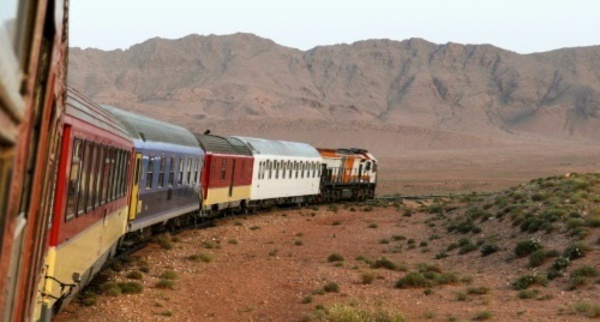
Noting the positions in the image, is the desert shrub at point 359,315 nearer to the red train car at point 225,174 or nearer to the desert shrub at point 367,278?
the desert shrub at point 367,278

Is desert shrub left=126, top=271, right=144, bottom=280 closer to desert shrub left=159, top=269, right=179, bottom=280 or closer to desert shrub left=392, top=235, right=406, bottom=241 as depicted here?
desert shrub left=159, top=269, right=179, bottom=280

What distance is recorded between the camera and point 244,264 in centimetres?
2394

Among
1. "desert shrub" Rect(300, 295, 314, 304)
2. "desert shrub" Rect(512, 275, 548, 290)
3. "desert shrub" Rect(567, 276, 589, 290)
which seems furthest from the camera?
"desert shrub" Rect(512, 275, 548, 290)

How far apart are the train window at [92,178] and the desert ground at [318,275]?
3166 mm

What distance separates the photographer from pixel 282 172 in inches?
1687

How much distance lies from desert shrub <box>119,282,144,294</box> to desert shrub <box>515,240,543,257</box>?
12.0 meters

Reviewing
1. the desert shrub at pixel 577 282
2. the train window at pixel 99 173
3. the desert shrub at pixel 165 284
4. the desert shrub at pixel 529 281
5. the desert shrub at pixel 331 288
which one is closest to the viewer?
the train window at pixel 99 173

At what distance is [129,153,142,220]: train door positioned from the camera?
17641 mm

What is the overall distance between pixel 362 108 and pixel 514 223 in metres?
164

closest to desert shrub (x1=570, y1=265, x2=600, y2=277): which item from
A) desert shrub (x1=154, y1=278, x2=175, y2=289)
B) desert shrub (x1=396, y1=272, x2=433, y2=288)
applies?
desert shrub (x1=396, y1=272, x2=433, y2=288)

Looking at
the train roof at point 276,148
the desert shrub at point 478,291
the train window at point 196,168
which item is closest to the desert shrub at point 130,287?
the desert shrub at point 478,291

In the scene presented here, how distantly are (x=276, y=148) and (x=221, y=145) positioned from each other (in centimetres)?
1020

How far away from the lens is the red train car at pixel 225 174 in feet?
98.1

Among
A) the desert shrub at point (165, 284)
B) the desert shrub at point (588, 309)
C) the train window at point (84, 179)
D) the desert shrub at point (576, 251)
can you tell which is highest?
the train window at point (84, 179)
